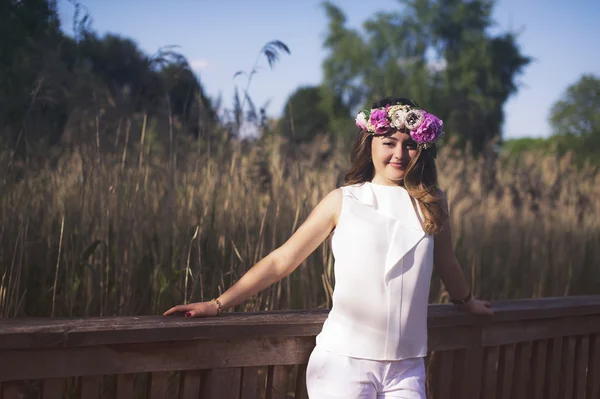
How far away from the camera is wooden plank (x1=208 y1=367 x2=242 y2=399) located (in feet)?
5.69

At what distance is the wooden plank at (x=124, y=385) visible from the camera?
1.63m

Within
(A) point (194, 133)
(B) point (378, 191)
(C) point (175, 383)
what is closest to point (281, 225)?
(A) point (194, 133)

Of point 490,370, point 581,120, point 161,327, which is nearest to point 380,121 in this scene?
point 161,327

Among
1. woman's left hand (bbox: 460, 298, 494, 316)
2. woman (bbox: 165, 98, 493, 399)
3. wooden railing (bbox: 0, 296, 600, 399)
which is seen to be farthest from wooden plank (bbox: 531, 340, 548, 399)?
woman (bbox: 165, 98, 493, 399)

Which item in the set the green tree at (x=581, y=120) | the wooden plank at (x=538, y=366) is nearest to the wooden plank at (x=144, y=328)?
the wooden plank at (x=538, y=366)

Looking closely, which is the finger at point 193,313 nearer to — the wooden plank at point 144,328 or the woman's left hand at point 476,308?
the wooden plank at point 144,328

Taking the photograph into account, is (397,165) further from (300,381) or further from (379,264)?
(300,381)

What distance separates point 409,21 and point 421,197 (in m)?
26.0

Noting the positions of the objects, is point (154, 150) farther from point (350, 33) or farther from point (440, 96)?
point (350, 33)

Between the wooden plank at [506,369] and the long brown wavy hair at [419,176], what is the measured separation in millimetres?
788

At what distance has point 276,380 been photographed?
186 cm

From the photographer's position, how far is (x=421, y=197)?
1.83 m

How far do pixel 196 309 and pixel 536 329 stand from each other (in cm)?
129

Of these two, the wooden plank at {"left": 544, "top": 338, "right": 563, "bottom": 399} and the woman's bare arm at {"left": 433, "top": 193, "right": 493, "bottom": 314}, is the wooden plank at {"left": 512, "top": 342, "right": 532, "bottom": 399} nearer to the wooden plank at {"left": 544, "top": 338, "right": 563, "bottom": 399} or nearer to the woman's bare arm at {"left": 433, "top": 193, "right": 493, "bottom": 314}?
the wooden plank at {"left": 544, "top": 338, "right": 563, "bottom": 399}
